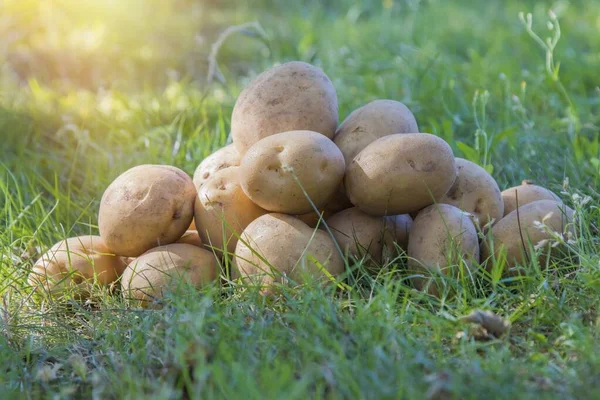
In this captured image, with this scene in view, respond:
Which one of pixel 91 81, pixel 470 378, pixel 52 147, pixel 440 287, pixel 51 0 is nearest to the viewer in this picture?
pixel 470 378

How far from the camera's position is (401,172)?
239 centimetres

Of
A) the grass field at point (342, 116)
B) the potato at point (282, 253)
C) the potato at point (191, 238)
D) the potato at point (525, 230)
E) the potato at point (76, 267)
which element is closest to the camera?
the grass field at point (342, 116)

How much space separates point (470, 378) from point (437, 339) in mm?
236

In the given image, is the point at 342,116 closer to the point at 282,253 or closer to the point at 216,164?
the point at 216,164

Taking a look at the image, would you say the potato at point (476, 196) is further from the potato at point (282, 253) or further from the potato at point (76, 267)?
the potato at point (76, 267)

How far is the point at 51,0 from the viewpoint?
654 centimetres

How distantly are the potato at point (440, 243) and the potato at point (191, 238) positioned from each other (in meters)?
0.76

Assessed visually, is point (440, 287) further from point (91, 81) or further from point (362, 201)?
point (91, 81)

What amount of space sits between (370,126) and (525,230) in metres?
0.62

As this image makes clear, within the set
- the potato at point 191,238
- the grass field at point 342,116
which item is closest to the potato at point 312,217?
the grass field at point 342,116

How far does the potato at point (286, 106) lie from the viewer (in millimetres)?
2623

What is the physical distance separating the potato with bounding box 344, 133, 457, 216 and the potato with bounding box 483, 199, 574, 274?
0.81 feet

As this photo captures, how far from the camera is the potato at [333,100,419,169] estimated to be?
261 centimetres

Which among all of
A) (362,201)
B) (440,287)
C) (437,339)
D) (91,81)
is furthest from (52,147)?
(437,339)
